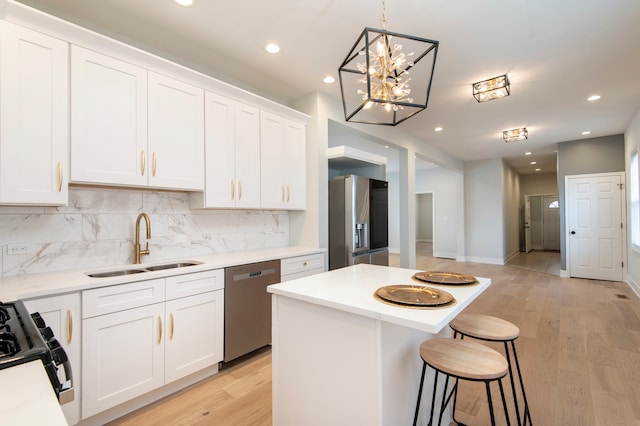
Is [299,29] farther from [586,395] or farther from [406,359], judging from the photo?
[586,395]

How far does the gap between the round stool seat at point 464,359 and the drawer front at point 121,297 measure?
5.58 feet

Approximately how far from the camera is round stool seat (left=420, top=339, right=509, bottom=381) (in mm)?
1234


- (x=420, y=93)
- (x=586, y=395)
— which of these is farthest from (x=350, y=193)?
(x=586, y=395)

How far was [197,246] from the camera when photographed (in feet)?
9.39

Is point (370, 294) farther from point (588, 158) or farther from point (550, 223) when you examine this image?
point (550, 223)

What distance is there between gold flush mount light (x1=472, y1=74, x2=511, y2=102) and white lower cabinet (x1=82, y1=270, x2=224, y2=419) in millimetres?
3341

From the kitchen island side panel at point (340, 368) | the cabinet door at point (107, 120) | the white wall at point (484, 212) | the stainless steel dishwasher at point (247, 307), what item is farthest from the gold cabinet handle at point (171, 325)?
the white wall at point (484, 212)

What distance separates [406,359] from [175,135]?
2.29m

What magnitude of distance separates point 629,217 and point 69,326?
7550mm

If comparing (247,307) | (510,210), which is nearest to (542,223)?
(510,210)

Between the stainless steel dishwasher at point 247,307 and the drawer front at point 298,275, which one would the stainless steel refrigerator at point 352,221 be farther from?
the stainless steel dishwasher at point 247,307

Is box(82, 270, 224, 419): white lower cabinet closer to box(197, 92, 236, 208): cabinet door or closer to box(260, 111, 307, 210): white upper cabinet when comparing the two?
box(197, 92, 236, 208): cabinet door

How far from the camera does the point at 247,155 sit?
9.71 feet

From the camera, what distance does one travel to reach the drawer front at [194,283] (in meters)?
2.11
